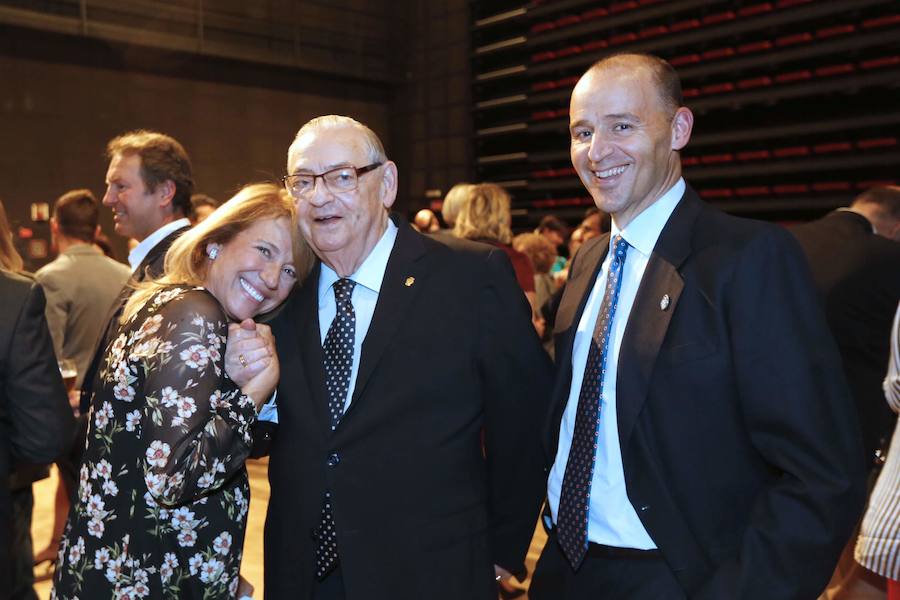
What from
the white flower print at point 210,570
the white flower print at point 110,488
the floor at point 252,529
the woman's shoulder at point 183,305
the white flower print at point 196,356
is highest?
the woman's shoulder at point 183,305

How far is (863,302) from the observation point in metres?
3.16

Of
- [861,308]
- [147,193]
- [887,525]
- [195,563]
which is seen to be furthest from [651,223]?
[147,193]

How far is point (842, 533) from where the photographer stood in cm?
122

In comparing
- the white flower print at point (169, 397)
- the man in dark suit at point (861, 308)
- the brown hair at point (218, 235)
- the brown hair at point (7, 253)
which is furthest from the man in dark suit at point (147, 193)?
the man in dark suit at point (861, 308)

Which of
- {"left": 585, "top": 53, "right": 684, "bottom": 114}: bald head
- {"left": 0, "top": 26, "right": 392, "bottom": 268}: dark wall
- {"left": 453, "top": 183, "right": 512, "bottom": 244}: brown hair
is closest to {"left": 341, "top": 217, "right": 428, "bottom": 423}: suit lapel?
{"left": 585, "top": 53, "right": 684, "bottom": 114}: bald head

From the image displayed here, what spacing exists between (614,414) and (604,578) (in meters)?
0.34

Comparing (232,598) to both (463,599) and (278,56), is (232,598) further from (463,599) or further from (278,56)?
(278,56)

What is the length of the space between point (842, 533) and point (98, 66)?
9.77m

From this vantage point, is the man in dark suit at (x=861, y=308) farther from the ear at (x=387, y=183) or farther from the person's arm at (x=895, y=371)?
the ear at (x=387, y=183)

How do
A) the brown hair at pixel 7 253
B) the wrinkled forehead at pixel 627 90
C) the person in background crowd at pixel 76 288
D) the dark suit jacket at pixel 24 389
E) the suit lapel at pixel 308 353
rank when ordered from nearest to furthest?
the wrinkled forehead at pixel 627 90 < the suit lapel at pixel 308 353 < the dark suit jacket at pixel 24 389 < the brown hair at pixel 7 253 < the person in background crowd at pixel 76 288

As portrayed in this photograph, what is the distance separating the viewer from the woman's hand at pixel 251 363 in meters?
1.62

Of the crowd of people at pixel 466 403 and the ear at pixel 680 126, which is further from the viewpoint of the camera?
the ear at pixel 680 126

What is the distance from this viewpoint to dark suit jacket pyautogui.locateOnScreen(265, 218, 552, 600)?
1.66 meters

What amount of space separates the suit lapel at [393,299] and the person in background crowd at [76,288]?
2.50 metres
